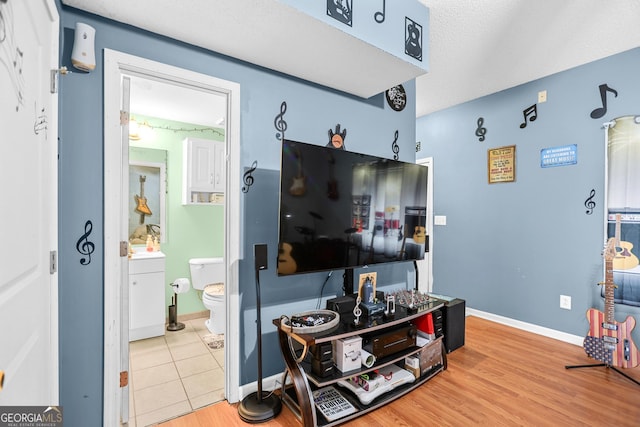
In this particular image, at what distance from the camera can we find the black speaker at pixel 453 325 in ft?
8.57

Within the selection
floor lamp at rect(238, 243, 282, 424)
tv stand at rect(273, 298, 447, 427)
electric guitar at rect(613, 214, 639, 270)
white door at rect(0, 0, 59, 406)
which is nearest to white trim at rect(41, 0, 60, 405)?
white door at rect(0, 0, 59, 406)

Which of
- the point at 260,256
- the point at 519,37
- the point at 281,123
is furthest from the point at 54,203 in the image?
the point at 519,37

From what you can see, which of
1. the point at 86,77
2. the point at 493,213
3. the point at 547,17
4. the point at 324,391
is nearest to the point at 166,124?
the point at 86,77

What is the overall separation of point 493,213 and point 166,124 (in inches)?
159

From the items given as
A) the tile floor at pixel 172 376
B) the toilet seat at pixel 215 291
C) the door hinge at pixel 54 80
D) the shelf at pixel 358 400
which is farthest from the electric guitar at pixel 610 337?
the door hinge at pixel 54 80

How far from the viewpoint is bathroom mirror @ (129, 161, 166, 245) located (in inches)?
134

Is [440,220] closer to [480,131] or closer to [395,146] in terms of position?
[480,131]

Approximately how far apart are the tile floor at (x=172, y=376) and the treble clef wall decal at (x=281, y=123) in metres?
1.89

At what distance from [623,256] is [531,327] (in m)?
1.10

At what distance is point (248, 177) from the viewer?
2061mm

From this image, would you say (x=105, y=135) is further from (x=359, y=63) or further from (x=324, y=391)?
(x=324, y=391)

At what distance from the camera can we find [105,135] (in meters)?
1.60

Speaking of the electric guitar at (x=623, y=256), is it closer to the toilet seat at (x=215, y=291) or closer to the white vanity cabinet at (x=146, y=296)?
the toilet seat at (x=215, y=291)

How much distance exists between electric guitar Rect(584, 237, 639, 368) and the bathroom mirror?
4.27m
